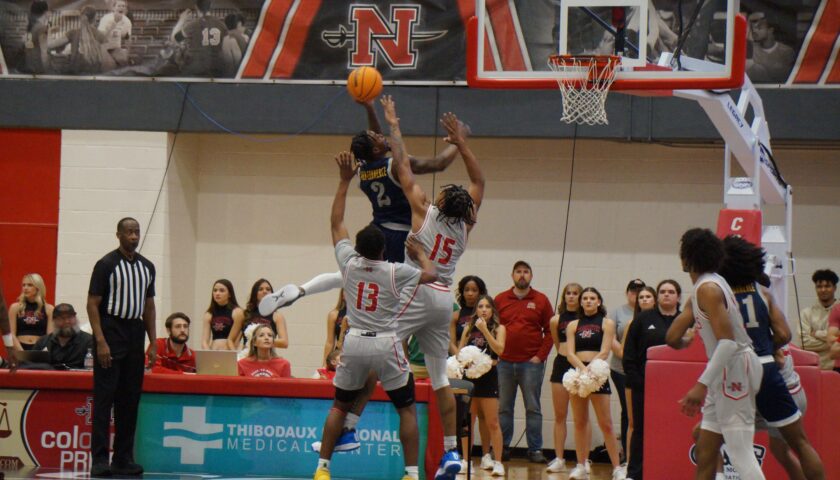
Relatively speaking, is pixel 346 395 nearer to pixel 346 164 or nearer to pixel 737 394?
pixel 346 164

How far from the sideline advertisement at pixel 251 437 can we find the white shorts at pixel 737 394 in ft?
11.9

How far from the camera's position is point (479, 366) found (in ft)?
39.1

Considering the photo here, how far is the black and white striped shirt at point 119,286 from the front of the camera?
33.2 ft

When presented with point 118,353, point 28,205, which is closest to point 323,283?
point 118,353

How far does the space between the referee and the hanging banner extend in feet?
15.3

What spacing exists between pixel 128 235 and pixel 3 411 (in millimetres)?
2187

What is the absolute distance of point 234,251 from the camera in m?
15.3

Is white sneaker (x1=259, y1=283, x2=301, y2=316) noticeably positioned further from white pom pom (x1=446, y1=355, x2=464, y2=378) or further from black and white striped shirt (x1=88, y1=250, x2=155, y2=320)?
white pom pom (x1=446, y1=355, x2=464, y2=378)

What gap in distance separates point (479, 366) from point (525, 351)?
5.70 feet

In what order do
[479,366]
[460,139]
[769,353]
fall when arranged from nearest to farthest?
[769,353] → [460,139] → [479,366]

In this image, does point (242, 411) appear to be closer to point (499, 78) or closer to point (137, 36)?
point (499, 78)

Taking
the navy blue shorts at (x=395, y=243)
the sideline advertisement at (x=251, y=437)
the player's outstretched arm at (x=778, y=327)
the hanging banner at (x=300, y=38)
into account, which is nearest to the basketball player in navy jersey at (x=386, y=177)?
the navy blue shorts at (x=395, y=243)

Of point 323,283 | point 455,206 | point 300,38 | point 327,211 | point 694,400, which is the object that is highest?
point 300,38

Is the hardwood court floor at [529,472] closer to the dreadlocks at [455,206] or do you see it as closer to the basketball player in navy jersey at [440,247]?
the basketball player in navy jersey at [440,247]
